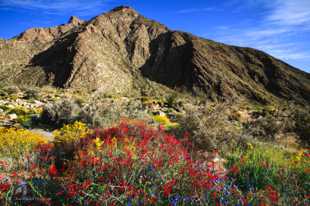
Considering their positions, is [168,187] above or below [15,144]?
above

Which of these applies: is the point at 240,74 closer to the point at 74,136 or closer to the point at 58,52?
the point at 58,52

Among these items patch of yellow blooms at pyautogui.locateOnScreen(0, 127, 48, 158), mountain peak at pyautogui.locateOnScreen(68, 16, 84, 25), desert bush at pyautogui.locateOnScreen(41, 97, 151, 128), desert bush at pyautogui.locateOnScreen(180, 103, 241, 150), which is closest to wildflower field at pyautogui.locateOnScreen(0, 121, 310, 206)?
patch of yellow blooms at pyautogui.locateOnScreen(0, 127, 48, 158)

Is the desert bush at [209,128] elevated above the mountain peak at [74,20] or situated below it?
below

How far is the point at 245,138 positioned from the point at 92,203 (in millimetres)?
6469

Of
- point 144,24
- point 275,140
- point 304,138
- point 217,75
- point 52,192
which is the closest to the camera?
point 52,192

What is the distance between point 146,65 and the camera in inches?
3297

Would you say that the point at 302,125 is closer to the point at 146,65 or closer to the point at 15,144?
the point at 15,144

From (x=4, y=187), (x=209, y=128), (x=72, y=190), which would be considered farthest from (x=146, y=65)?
(x=72, y=190)

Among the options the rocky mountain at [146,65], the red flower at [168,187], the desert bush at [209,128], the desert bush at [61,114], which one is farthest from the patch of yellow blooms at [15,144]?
the rocky mountain at [146,65]

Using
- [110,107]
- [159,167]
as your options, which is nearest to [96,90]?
[110,107]

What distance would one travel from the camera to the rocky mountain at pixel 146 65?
6838 centimetres

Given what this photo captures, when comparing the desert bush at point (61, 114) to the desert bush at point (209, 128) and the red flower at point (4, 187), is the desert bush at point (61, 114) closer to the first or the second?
the desert bush at point (209, 128)

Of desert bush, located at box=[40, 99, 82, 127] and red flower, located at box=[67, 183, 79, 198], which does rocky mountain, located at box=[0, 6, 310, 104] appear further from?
red flower, located at box=[67, 183, 79, 198]

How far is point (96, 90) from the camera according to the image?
6347 centimetres
